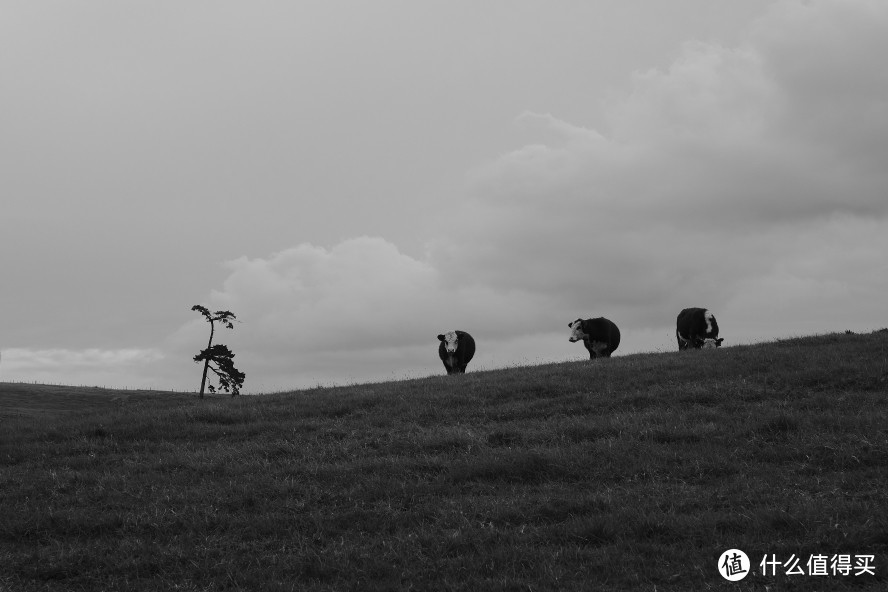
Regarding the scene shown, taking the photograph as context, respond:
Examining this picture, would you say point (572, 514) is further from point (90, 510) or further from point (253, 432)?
point (253, 432)

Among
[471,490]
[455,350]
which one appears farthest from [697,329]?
[471,490]

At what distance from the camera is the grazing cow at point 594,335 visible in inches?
1437

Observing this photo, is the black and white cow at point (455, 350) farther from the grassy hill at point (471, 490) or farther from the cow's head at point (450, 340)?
the grassy hill at point (471, 490)

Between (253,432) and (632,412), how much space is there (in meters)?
8.88

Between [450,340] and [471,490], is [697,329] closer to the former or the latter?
[450,340]

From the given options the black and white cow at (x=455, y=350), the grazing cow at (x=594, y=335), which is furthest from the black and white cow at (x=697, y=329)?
the black and white cow at (x=455, y=350)

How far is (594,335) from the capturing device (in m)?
36.6

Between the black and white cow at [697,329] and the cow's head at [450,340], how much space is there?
1066 centimetres

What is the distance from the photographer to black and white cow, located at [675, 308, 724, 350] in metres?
34.0

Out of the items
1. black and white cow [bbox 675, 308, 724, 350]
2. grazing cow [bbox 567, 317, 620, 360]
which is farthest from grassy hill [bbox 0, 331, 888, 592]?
grazing cow [bbox 567, 317, 620, 360]

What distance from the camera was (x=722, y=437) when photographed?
541 inches

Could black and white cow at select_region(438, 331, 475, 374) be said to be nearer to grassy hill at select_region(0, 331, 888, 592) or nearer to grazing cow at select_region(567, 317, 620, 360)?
grazing cow at select_region(567, 317, 620, 360)

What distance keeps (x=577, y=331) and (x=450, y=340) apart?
623 centimetres

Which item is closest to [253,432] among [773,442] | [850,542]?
[773,442]
